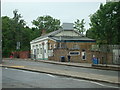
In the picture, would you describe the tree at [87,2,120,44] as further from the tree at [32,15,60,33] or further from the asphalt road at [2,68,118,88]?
the tree at [32,15,60,33]

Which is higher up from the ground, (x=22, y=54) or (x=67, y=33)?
(x=67, y=33)

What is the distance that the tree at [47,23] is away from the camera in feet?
347

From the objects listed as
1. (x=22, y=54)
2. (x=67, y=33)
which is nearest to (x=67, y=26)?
(x=67, y=33)

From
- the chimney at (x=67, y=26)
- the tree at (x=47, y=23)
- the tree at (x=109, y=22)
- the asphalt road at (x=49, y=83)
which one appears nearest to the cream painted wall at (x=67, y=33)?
the chimney at (x=67, y=26)

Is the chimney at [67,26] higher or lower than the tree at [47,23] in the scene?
lower

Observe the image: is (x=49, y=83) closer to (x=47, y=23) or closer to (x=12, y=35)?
(x=12, y=35)

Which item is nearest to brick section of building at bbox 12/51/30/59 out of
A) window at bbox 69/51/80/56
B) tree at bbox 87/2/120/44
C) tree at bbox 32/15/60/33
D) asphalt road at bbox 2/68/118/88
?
tree at bbox 87/2/120/44

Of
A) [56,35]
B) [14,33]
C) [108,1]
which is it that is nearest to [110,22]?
[108,1]

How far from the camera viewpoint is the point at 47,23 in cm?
10706

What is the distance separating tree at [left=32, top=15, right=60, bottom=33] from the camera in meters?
106

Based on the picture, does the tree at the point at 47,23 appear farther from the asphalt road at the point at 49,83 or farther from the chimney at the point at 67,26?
the asphalt road at the point at 49,83

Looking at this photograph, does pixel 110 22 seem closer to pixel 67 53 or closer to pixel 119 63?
pixel 67 53

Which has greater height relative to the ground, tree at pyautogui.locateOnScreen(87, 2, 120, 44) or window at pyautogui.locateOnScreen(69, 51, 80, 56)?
tree at pyautogui.locateOnScreen(87, 2, 120, 44)

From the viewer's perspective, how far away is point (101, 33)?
5500 cm
